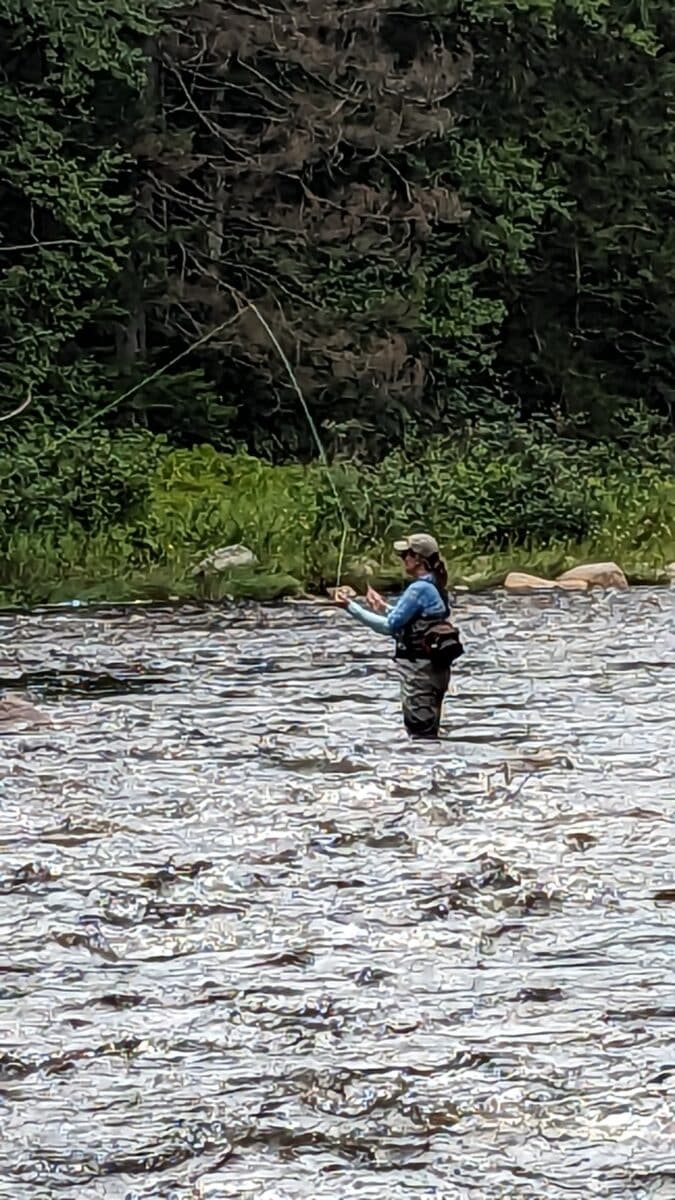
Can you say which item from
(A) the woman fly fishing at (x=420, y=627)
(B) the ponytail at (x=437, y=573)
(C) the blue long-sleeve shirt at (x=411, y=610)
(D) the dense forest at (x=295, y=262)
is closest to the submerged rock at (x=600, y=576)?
(D) the dense forest at (x=295, y=262)

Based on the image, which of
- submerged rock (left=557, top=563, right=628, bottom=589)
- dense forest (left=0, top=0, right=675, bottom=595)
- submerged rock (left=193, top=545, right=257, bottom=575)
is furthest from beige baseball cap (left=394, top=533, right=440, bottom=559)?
dense forest (left=0, top=0, right=675, bottom=595)

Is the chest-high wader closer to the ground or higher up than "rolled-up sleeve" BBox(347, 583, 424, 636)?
closer to the ground

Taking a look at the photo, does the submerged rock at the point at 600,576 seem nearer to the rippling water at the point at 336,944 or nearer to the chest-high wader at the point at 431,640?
the rippling water at the point at 336,944

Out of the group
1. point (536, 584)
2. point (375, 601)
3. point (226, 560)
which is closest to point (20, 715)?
point (375, 601)

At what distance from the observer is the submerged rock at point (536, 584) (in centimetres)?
2183

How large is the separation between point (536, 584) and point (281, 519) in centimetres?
253

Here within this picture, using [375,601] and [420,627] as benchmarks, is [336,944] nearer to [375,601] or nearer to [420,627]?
[420,627]

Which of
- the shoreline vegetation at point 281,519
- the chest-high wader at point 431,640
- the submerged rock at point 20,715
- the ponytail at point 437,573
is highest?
the ponytail at point 437,573

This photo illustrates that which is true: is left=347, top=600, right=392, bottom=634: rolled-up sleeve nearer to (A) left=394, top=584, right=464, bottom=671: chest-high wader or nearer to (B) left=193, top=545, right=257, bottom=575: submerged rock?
(A) left=394, top=584, right=464, bottom=671: chest-high wader

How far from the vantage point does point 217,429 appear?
29875mm

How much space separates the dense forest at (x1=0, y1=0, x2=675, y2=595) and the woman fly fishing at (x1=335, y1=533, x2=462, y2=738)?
388 inches

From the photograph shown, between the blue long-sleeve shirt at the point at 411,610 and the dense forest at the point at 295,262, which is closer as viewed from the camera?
the blue long-sleeve shirt at the point at 411,610

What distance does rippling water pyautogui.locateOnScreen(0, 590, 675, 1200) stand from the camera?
6.15m

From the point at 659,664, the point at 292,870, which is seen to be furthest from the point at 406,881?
the point at 659,664
